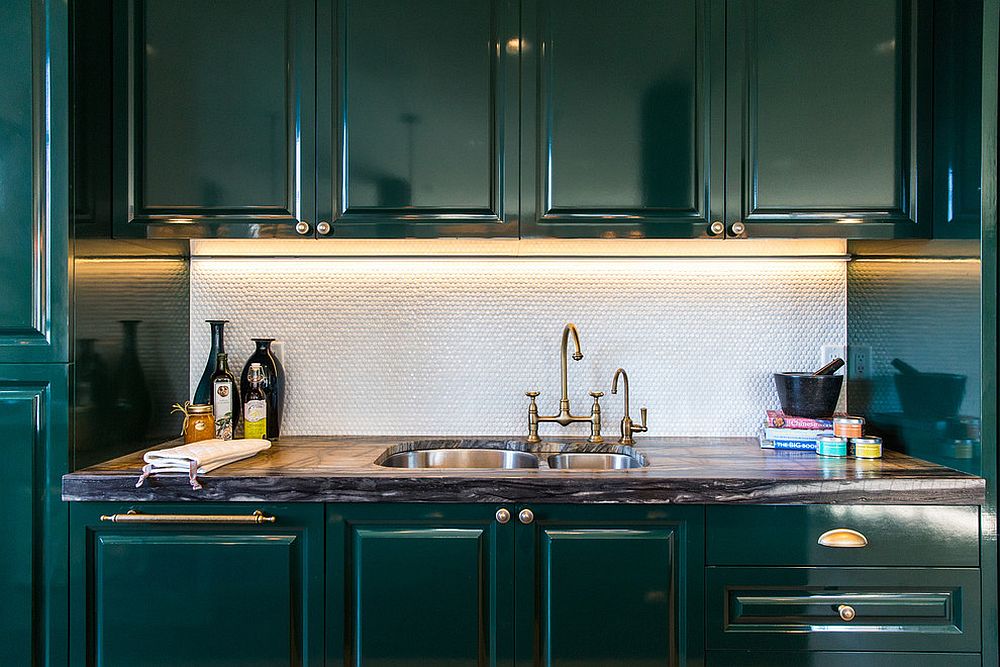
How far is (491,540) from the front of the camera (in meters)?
1.61

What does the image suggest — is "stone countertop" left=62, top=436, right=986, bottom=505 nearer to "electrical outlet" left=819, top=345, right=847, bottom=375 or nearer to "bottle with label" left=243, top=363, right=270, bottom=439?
"bottle with label" left=243, top=363, right=270, bottom=439

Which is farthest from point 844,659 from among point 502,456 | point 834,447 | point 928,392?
point 502,456

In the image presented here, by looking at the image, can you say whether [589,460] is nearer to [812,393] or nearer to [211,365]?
[812,393]

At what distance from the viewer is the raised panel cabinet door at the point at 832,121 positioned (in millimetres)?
1848

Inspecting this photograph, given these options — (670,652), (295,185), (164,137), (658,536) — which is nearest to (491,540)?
(658,536)

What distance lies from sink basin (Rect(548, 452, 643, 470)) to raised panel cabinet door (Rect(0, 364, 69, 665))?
4.29ft

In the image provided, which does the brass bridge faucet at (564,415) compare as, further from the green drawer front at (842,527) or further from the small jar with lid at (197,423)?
the small jar with lid at (197,423)

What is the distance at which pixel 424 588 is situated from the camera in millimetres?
1602

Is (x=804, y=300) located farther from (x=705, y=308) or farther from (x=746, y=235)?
(x=746, y=235)

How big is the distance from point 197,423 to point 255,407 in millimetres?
176

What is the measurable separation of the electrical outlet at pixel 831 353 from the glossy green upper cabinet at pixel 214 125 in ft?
5.55

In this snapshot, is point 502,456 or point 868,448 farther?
point 502,456

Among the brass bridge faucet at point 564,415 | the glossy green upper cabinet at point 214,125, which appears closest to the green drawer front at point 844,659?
the brass bridge faucet at point 564,415

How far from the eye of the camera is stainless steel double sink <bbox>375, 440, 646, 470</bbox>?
2.05 meters
